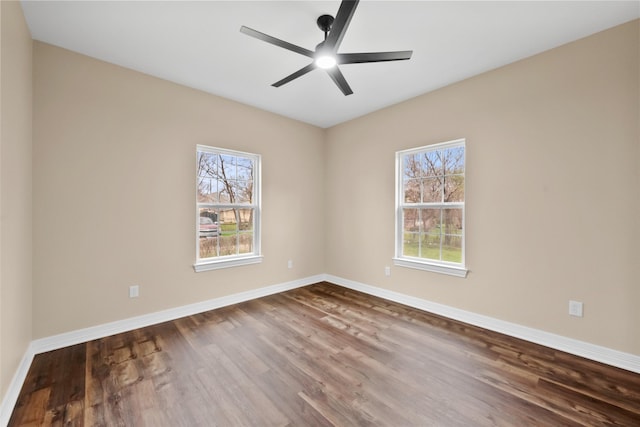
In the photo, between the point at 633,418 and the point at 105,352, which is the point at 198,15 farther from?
the point at 633,418

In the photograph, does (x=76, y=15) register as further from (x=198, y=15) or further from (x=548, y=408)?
(x=548, y=408)

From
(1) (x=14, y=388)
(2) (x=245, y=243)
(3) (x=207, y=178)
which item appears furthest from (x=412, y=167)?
(1) (x=14, y=388)

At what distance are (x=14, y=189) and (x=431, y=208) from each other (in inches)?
151

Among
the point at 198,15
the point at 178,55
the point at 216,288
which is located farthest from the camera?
the point at 216,288

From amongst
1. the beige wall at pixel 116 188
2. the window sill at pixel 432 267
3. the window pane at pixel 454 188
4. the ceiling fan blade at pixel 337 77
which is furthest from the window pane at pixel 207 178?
the window pane at pixel 454 188

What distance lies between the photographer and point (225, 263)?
11.3ft

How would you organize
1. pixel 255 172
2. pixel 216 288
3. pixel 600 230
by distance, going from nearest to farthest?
pixel 600 230, pixel 216 288, pixel 255 172

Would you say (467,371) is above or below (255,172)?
below

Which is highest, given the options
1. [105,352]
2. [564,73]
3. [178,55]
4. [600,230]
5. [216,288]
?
[178,55]

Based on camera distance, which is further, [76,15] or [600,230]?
[600,230]

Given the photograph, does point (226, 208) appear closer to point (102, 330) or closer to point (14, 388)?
point (102, 330)

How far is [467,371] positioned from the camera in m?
2.06

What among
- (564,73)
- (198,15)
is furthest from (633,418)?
(198,15)

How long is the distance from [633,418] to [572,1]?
2755mm
